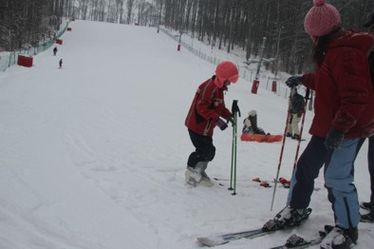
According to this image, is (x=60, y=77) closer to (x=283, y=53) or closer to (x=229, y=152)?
(x=229, y=152)

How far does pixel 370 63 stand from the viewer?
4152 mm

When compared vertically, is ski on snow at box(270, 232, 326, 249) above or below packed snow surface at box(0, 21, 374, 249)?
above

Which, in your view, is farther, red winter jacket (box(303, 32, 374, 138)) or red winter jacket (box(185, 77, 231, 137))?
red winter jacket (box(185, 77, 231, 137))

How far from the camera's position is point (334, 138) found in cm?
366

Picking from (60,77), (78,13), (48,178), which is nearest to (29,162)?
(48,178)

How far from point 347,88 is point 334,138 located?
439 mm

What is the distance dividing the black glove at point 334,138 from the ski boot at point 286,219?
108cm

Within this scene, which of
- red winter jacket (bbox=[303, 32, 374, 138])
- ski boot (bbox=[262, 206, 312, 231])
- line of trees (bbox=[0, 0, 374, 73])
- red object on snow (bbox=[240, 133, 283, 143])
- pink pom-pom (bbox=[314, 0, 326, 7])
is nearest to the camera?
red winter jacket (bbox=[303, 32, 374, 138])

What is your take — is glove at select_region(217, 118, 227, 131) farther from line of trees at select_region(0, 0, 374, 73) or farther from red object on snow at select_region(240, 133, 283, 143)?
line of trees at select_region(0, 0, 374, 73)

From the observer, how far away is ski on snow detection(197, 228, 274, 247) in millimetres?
4043

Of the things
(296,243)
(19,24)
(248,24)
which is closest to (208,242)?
(296,243)

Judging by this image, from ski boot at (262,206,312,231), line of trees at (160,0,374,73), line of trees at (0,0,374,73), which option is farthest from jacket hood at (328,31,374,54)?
line of trees at (160,0,374,73)

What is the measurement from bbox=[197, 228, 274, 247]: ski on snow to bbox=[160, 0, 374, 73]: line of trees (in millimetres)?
27930

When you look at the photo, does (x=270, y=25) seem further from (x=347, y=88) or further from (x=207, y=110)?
(x=347, y=88)
